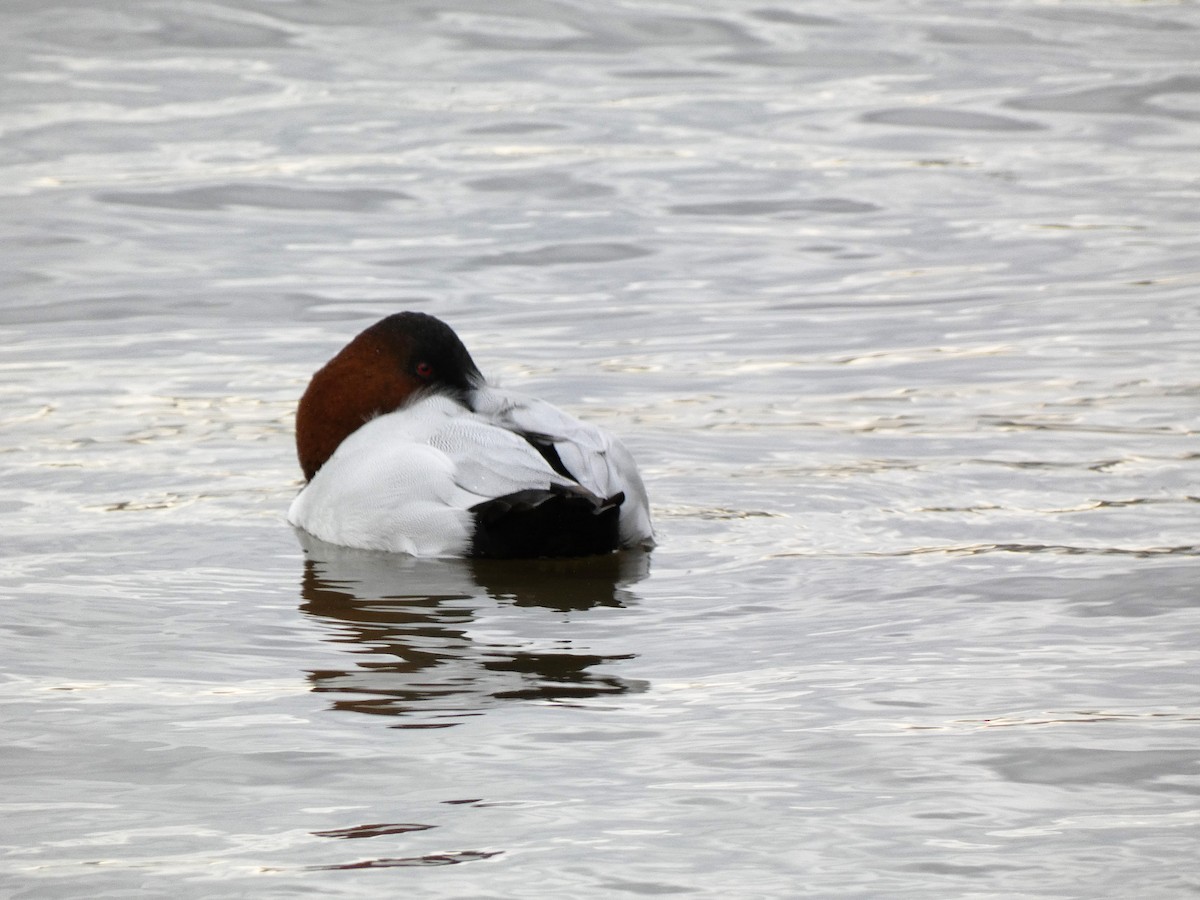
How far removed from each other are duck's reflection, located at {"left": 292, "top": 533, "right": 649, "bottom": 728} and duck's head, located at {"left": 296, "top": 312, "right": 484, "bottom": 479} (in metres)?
0.51

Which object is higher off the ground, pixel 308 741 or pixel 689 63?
pixel 689 63

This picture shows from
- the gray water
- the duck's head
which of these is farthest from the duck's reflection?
the duck's head

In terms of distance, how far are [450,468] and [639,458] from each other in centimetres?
175

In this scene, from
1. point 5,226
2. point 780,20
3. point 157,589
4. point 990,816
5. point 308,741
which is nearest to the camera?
point 990,816

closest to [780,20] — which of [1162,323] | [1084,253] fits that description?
[1084,253]

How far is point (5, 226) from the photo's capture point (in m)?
13.1

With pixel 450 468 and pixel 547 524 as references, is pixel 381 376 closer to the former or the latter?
pixel 450 468

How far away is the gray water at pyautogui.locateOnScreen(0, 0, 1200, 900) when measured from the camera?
13.4 ft

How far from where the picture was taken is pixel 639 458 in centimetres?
807

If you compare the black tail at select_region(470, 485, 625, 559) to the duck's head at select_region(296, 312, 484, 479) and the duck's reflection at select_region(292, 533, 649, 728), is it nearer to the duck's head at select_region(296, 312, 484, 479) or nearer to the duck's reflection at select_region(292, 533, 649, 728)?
the duck's reflection at select_region(292, 533, 649, 728)

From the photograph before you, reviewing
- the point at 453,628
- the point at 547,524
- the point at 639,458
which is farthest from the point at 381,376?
the point at 453,628

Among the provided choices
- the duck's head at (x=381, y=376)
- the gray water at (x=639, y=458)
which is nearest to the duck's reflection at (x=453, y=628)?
the gray water at (x=639, y=458)

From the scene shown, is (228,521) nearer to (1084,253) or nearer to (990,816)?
(990,816)

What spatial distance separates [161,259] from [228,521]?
5.59 meters
